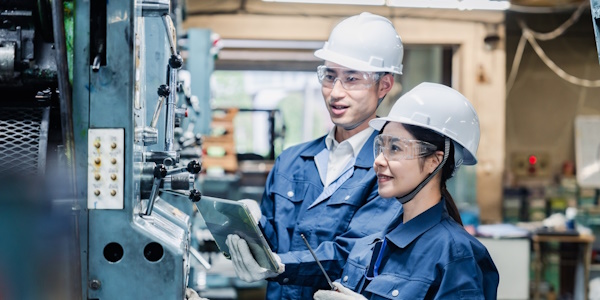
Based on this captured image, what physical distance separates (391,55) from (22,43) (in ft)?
4.37

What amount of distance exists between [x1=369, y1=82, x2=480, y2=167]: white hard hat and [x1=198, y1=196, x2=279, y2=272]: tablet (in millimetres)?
516

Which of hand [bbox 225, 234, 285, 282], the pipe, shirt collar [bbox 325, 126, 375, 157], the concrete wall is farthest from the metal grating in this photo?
the concrete wall

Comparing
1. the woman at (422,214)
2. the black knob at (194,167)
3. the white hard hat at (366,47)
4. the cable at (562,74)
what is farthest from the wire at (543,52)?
the black knob at (194,167)

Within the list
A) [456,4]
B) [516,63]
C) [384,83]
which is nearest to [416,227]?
[384,83]

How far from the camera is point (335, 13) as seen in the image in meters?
8.10

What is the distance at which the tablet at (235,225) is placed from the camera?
2076 millimetres

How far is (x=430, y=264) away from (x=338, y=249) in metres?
0.52

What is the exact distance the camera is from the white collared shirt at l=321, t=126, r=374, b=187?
2.66 metres

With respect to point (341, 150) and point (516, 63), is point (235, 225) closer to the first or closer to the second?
point (341, 150)

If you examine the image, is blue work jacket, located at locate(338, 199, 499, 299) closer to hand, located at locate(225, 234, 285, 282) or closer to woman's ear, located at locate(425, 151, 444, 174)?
woman's ear, located at locate(425, 151, 444, 174)

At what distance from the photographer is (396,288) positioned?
6.48 feet

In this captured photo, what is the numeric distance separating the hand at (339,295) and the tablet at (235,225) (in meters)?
0.22

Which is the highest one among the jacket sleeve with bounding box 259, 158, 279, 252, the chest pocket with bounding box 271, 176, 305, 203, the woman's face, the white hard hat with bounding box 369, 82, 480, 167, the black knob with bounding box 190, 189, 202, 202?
the white hard hat with bounding box 369, 82, 480, 167

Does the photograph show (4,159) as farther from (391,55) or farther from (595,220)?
(595,220)
